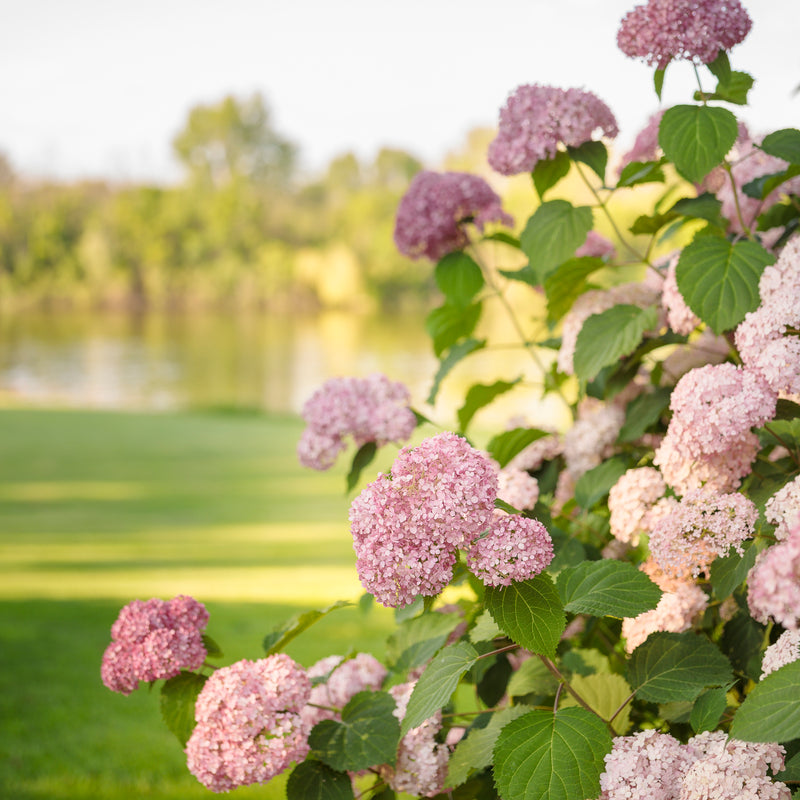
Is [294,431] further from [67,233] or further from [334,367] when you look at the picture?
[67,233]

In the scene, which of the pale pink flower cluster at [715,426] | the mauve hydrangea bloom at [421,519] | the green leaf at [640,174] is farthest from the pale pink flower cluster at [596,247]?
the mauve hydrangea bloom at [421,519]

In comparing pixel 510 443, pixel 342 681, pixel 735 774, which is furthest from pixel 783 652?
pixel 342 681

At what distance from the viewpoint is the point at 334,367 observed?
33.3m

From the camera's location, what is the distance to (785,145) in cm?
106

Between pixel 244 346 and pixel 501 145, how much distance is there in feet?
128

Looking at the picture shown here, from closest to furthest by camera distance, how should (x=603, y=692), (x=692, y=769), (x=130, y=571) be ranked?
(x=692, y=769) → (x=603, y=692) → (x=130, y=571)

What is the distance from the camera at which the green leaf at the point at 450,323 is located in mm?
1499

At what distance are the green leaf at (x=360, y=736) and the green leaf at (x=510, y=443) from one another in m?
0.41

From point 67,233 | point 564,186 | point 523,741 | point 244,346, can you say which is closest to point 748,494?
point 523,741

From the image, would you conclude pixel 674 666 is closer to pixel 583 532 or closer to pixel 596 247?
pixel 583 532

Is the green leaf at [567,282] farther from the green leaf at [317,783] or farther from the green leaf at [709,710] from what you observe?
the green leaf at [317,783]

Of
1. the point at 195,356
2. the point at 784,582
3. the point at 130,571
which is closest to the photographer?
the point at 784,582

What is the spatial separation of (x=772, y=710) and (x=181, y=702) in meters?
0.75

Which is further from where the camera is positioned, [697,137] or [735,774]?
[697,137]
